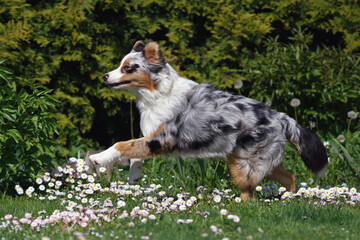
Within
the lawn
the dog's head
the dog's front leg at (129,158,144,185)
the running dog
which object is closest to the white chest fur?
the running dog

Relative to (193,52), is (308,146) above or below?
below

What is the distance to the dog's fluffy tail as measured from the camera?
4730mm

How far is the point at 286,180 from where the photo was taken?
198 inches

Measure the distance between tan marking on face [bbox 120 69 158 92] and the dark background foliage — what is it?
1.96 metres

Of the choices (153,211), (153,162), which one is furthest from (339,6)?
(153,211)

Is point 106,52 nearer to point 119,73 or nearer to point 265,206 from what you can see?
point 119,73

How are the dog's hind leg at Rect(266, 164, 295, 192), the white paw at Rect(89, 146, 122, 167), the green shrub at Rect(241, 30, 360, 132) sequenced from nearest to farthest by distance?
the white paw at Rect(89, 146, 122, 167) → the dog's hind leg at Rect(266, 164, 295, 192) → the green shrub at Rect(241, 30, 360, 132)

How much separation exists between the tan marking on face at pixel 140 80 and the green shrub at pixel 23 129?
1029 mm

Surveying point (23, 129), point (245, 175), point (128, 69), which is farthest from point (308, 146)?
point (23, 129)

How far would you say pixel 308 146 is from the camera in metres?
4.73

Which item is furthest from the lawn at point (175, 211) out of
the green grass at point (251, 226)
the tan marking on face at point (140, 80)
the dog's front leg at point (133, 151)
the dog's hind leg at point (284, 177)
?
the tan marking on face at point (140, 80)

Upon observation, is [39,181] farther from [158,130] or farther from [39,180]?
[158,130]

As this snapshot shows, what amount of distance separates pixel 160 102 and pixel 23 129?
1.54 m

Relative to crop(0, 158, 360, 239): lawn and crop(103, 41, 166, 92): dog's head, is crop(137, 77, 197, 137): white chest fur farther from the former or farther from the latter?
crop(0, 158, 360, 239): lawn
